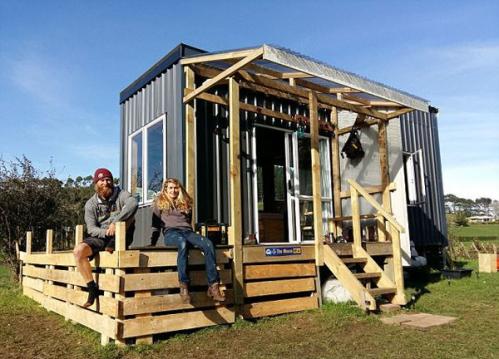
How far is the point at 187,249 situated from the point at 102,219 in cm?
110

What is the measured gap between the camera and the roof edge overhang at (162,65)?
6.27 meters

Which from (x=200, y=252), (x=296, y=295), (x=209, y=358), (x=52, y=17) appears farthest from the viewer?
(x=52, y=17)

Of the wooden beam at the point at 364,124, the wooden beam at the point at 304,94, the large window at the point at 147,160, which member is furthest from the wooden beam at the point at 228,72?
the wooden beam at the point at 364,124

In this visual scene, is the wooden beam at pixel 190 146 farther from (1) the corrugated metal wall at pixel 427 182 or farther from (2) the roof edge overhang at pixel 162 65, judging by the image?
(1) the corrugated metal wall at pixel 427 182

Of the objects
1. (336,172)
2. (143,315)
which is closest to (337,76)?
(336,172)

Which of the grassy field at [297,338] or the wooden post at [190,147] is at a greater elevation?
the wooden post at [190,147]

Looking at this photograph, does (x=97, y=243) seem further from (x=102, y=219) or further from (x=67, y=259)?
(x=67, y=259)

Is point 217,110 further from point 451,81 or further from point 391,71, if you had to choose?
point 451,81

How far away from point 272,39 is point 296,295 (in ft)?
11.6

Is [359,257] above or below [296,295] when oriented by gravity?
above

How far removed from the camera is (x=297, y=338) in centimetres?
445

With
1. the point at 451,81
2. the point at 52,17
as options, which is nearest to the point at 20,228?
the point at 52,17

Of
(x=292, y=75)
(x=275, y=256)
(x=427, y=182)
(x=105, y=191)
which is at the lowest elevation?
(x=275, y=256)

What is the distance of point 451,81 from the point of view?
10.4 meters
